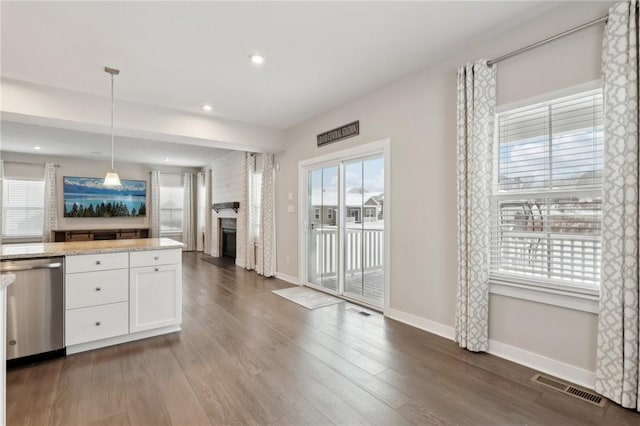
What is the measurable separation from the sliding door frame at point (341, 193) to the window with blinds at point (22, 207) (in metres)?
7.20

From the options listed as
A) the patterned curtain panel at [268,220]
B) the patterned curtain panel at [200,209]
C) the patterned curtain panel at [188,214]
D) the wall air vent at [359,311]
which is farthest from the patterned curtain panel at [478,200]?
the patterned curtain panel at [188,214]

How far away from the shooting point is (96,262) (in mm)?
2805

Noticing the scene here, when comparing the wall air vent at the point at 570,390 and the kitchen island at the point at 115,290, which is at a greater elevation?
the kitchen island at the point at 115,290

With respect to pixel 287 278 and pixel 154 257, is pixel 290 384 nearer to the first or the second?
pixel 154 257

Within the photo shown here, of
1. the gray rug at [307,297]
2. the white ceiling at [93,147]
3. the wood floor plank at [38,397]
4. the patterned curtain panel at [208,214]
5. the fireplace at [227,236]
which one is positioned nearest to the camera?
the wood floor plank at [38,397]

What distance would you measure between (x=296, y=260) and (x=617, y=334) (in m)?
4.11

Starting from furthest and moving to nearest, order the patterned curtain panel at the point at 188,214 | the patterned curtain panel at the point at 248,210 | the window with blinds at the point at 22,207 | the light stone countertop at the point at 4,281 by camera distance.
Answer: the patterned curtain panel at the point at 188,214, the window with blinds at the point at 22,207, the patterned curtain panel at the point at 248,210, the light stone countertop at the point at 4,281

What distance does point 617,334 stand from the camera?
6.46 feet

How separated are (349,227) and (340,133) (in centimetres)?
131

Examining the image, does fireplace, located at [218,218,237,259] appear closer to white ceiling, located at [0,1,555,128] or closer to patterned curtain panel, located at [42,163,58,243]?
patterned curtain panel, located at [42,163,58,243]

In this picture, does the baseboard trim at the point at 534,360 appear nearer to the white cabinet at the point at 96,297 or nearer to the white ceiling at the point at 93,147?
the white cabinet at the point at 96,297

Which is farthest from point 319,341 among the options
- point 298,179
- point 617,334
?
point 298,179

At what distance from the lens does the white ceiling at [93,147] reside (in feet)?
18.8

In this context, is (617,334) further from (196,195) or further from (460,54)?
(196,195)
